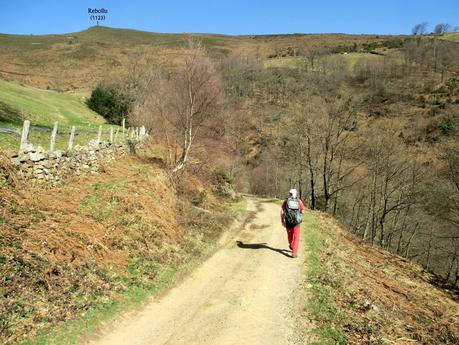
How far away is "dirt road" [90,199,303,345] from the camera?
306 inches

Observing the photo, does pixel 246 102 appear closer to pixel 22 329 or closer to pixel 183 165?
pixel 183 165

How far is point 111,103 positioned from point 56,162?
1387 inches

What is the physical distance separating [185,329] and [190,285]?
2.41 m

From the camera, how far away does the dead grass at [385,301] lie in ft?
29.1

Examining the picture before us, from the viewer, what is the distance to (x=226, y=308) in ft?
29.9

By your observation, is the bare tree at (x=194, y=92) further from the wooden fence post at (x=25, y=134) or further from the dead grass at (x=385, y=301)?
the wooden fence post at (x=25, y=134)

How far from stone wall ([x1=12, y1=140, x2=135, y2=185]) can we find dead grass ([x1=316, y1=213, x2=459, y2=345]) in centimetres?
909

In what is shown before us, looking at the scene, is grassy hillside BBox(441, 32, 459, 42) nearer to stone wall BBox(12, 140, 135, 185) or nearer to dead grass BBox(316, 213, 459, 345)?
dead grass BBox(316, 213, 459, 345)

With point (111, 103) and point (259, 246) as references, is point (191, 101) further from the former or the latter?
point (111, 103)

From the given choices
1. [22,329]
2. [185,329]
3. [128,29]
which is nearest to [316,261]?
[185,329]

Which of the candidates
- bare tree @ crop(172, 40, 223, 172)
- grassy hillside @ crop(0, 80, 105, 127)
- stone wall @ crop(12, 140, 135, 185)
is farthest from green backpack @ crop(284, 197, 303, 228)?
grassy hillside @ crop(0, 80, 105, 127)

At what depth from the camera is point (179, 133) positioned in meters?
25.3

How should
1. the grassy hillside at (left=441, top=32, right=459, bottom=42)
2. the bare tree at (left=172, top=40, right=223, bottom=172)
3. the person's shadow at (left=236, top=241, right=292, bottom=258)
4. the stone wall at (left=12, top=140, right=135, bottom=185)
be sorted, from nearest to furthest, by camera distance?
the stone wall at (left=12, top=140, right=135, bottom=185) < the person's shadow at (left=236, top=241, right=292, bottom=258) < the bare tree at (left=172, top=40, right=223, bottom=172) < the grassy hillside at (left=441, top=32, right=459, bottom=42)

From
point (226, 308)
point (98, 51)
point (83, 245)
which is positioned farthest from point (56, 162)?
point (98, 51)
